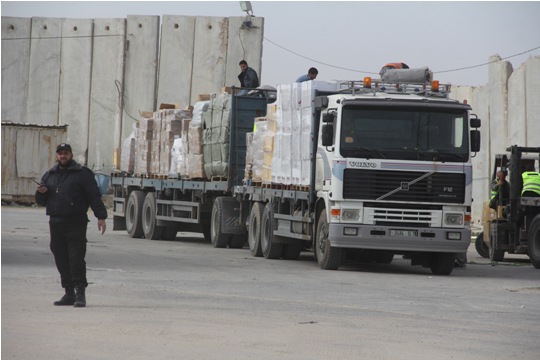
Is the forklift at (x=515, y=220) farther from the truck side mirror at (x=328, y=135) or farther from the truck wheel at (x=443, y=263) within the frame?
the truck side mirror at (x=328, y=135)

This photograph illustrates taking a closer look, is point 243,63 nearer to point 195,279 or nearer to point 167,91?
point 195,279

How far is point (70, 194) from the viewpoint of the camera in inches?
522

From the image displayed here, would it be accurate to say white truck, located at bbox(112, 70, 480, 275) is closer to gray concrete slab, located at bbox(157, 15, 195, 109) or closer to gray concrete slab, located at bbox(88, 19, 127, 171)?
gray concrete slab, located at bbox(157, 15, 195, 109)

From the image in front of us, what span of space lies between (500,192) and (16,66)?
2657cm

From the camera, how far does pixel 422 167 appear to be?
62.1 feet

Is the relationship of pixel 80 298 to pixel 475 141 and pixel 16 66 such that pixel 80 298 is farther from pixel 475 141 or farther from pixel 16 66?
pixel 16 66

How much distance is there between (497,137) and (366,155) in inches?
557

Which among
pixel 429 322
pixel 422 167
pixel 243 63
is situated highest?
pixel 243 63

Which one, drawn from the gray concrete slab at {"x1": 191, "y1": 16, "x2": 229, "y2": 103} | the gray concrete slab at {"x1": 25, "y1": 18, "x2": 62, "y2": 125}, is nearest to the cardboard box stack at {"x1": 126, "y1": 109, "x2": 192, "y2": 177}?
the gray concrete slab at {"x1": 191, "y1": 16, "x2": 229, "y2": 103}

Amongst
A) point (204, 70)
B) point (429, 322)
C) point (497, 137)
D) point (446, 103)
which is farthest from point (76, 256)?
point (204, 70)

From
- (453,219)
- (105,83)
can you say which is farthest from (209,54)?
(453,219)

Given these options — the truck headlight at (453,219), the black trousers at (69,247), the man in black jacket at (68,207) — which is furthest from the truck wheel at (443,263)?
the black trousers at (69,247)

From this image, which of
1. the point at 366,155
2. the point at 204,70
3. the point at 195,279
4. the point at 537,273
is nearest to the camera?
the point at 195,279

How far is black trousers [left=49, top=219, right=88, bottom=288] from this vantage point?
1315 centimetres
